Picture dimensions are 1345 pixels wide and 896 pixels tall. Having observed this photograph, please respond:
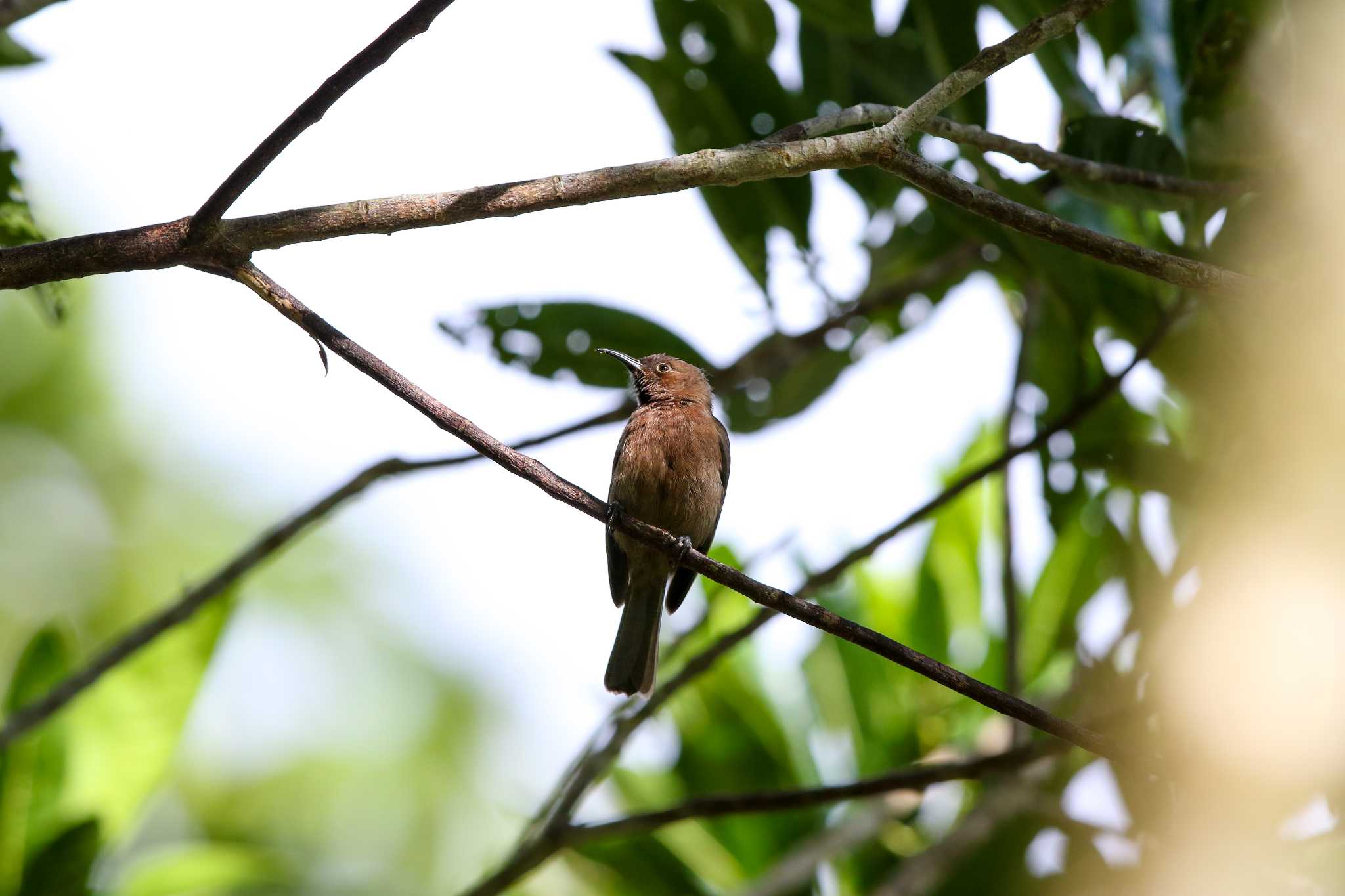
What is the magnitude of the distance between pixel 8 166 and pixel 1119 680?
391cm

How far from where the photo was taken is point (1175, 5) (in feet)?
13.3

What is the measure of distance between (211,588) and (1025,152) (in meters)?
2.79

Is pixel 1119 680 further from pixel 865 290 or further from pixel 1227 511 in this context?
pixel 865 290

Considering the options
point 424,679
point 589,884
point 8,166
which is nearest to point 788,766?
point 589,884

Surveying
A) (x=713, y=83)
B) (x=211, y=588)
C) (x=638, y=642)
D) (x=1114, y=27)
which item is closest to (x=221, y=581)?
(x=211, y=588)

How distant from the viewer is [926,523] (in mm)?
5527

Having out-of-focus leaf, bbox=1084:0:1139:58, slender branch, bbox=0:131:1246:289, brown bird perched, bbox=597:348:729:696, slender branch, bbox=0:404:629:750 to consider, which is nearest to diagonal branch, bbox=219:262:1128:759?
slender branch, bbox=0:131:1246:289

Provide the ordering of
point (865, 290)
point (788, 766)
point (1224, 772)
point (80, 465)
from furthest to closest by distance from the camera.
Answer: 1. point (80, 465)
2. point (788, 766)
3. point (865, 290)
4. point (1224, 772)

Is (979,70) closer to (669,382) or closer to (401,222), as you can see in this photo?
(401,222)

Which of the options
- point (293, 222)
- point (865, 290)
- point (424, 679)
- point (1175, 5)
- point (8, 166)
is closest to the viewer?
point (293, 222)

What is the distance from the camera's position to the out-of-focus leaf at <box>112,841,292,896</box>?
425 centimetres

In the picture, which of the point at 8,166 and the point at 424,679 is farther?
the point at 424,679

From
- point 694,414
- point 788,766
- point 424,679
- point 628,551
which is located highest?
point 424,679

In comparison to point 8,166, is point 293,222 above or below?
below
